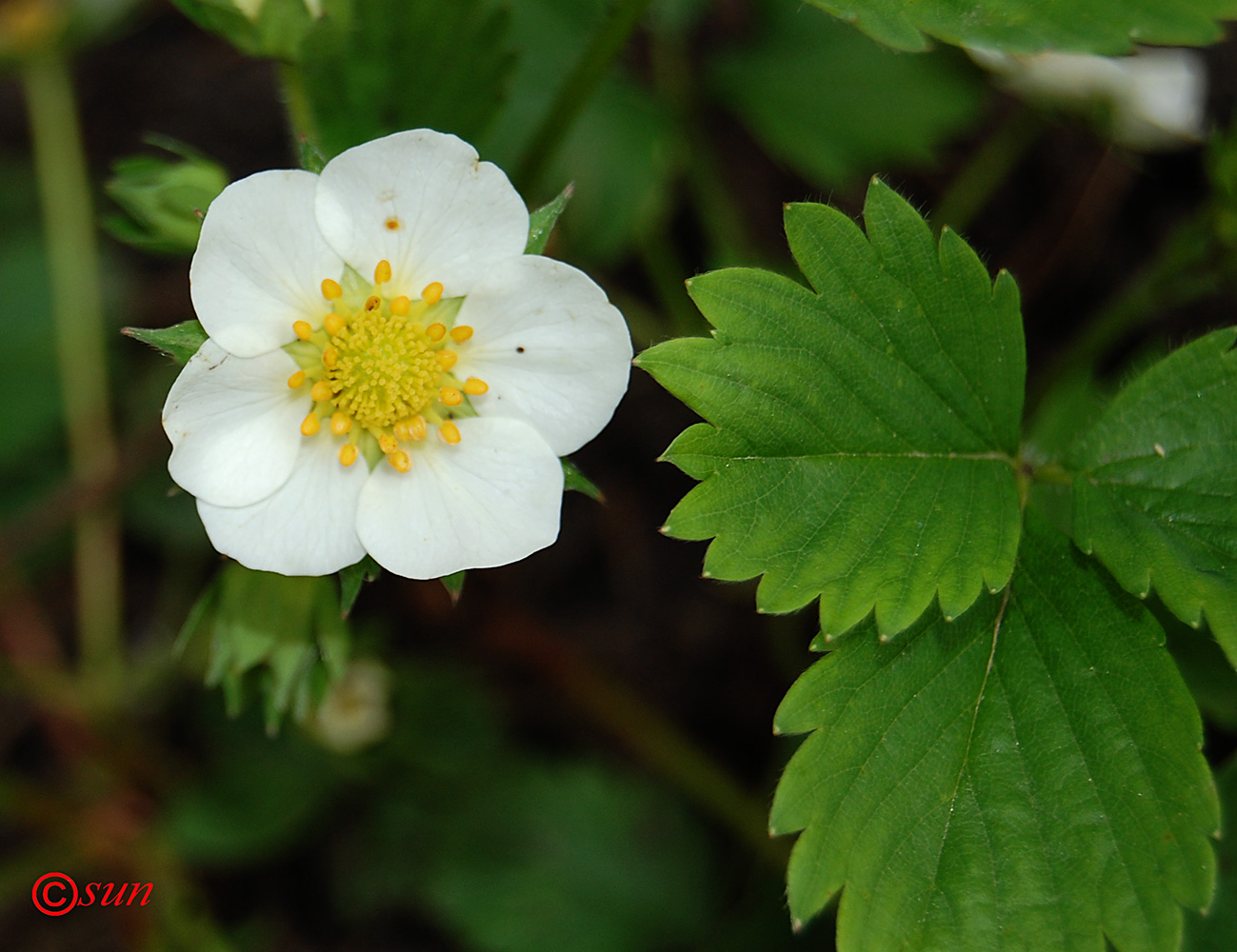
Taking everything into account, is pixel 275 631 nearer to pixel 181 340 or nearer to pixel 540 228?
pixel 181 340

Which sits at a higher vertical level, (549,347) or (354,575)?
(549,347)

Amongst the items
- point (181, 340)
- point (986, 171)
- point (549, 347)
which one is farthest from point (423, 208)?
point (986, 171)

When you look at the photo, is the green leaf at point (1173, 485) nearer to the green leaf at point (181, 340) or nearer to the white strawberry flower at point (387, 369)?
the white strawberry flower at point (387, 369)

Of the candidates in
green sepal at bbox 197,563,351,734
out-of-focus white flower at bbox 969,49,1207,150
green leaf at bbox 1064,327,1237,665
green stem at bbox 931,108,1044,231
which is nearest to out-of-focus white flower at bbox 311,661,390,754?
green sepal at bbox 197,563,351,734

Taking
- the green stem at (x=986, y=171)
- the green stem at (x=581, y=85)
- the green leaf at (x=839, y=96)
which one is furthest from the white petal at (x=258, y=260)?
the green stem at (x=986, y=171)

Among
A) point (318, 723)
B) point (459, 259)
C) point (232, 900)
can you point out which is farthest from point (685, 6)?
point (232, 900)

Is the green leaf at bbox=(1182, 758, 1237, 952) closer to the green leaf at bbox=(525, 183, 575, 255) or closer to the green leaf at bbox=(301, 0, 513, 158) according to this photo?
the green leaf at bbox=(525, 183, 575, 255)

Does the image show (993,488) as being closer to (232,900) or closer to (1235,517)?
(1235,517)
